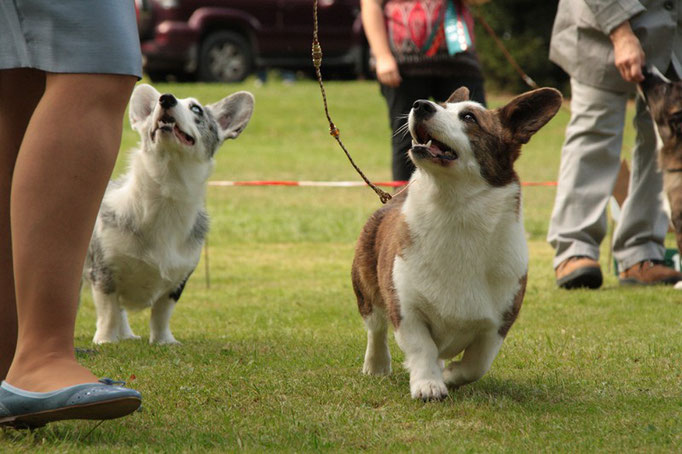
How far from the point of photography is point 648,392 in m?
3.82

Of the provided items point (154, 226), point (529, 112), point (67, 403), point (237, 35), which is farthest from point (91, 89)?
point (237, 35)

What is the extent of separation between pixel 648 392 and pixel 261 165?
12415 mm

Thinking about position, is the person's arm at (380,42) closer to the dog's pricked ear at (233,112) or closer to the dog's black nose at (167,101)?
the dog's pricked ear at (233,112)

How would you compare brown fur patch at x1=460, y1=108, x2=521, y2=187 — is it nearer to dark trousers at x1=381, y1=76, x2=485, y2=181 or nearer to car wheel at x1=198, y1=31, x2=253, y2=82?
dark trousers at x1=381, y1=76, x2=485, y2=181

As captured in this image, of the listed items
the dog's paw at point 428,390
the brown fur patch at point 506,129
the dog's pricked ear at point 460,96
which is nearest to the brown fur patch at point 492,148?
the brown fur patch at point 506,129

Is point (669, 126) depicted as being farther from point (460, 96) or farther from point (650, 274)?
point (460, 96)

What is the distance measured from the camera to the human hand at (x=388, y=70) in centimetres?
612

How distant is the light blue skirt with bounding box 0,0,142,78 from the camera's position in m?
2.99

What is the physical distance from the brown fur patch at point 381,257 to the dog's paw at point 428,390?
9.8 inches

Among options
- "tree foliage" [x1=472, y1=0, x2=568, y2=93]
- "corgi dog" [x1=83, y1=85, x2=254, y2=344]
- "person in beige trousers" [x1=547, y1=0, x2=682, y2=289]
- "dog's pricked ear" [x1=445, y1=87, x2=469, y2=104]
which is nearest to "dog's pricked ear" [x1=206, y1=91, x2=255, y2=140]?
"corgi dog" [x1=83, y1=85, x2=254, y2=344]

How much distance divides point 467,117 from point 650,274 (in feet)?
11.6

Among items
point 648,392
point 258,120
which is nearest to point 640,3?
point 648,392

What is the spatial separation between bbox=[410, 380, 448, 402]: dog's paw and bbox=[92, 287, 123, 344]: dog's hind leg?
2.08 m

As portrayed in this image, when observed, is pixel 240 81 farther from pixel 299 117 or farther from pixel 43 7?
pixel 43 7
